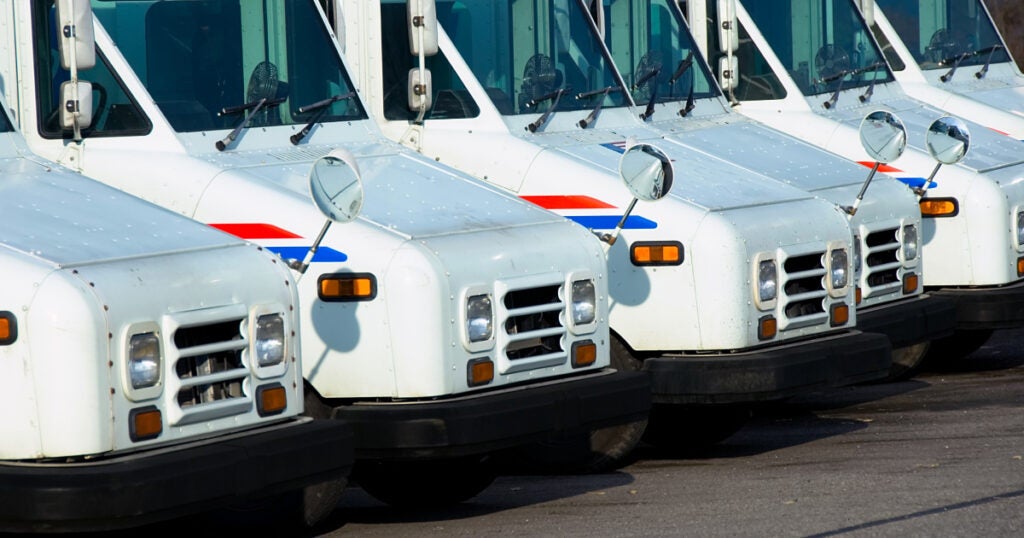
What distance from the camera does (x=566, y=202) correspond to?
29.2ft

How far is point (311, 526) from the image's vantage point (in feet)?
24.3

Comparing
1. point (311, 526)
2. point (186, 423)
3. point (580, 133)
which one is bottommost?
point (311, 526)

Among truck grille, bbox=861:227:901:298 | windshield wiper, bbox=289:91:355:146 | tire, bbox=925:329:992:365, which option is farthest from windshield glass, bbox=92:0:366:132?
tire, bbox=925:329:992:365

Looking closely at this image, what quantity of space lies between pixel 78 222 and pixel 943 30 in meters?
8.87

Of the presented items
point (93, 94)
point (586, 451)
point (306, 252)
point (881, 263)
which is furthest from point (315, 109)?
point (881, 263)

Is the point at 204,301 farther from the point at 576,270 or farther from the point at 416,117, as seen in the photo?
the point at 416,117

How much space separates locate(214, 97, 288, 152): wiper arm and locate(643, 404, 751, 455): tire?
2.56 m

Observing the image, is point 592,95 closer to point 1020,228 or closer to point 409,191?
point 409,191

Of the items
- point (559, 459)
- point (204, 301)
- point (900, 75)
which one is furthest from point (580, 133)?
point (900, 75)

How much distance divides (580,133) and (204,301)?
3.53 meters

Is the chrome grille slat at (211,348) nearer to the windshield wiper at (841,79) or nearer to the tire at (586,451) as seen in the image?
the tire at (586,451)

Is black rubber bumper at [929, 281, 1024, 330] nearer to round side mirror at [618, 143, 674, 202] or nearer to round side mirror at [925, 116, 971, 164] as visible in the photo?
round side mirror at [925, 116, 971, 164]

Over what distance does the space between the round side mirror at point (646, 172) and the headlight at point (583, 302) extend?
0.52m

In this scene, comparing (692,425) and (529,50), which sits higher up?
(529,50)
